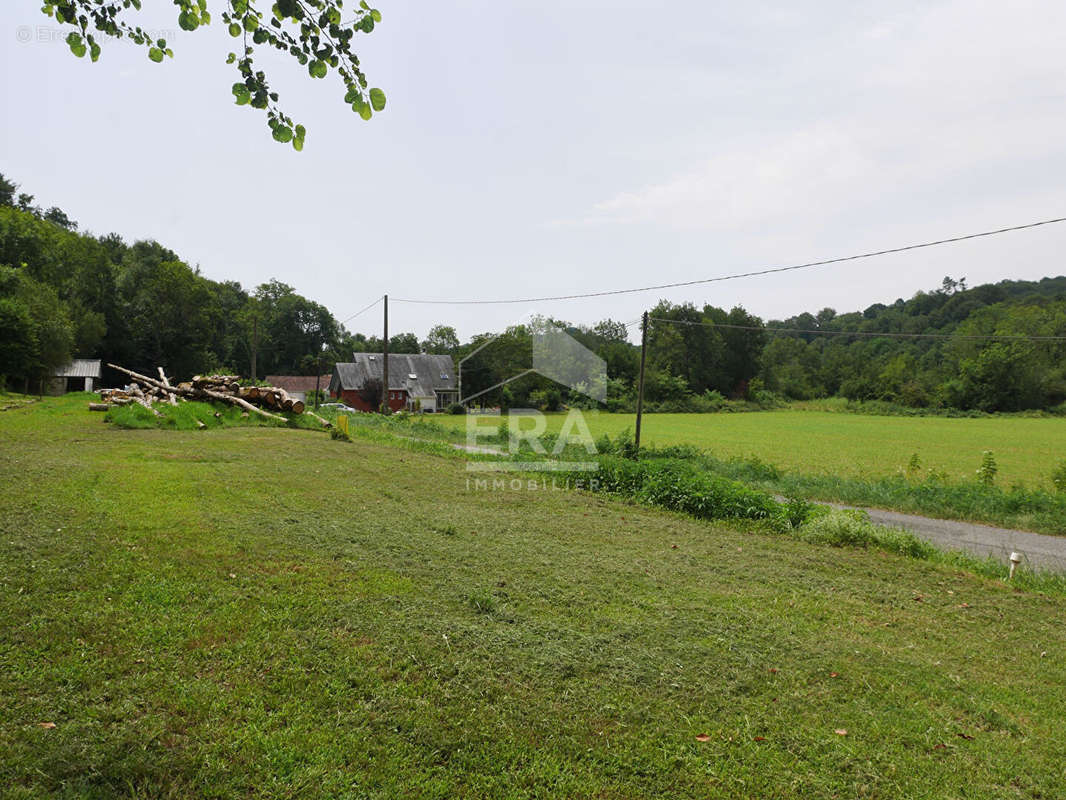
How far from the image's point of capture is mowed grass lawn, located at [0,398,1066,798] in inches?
104

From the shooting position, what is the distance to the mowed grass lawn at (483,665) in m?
2.65

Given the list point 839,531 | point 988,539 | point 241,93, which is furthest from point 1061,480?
point 241,93

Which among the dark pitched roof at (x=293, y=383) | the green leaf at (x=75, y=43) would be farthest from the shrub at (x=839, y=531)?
the dark pitched roof at (x=293, y=383)

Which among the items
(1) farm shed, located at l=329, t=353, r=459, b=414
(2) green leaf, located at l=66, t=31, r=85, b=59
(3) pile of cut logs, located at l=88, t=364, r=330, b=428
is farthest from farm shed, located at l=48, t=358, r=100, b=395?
(2) green leaf, located at l=66, t=31, r=85, b=59

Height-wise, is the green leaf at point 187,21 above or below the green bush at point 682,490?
above

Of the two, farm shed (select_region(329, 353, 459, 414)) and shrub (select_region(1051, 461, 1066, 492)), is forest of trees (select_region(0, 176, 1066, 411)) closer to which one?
farm shed (select_region(329, 353, 459, 414))

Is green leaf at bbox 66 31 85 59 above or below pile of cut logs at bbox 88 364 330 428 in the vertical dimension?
above

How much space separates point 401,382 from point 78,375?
2174cm

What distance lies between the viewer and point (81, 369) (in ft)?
124

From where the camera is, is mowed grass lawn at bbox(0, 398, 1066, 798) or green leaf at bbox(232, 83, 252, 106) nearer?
mowed grass lawn at bbox(0, 398, 1066, 798)

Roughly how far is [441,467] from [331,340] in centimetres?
5998

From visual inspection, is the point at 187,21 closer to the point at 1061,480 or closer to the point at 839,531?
the point at 839,531

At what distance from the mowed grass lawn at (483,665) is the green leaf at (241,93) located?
324cm

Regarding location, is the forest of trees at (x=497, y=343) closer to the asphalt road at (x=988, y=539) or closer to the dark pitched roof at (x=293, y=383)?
the dark pitched roof at (x=293, y=383)
